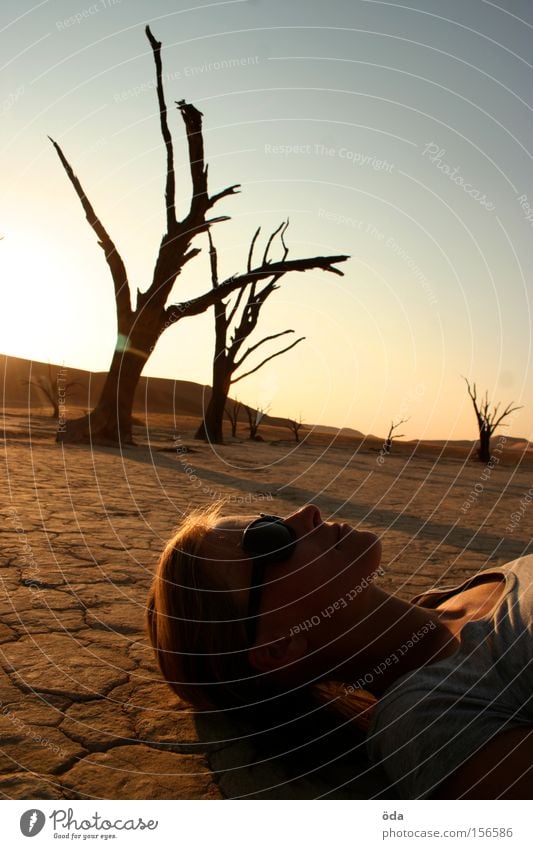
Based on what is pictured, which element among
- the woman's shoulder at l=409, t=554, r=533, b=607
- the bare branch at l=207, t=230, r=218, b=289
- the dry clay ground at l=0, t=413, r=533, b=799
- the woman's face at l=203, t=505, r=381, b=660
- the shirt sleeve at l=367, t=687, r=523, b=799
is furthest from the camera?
the bare branch at l=207, t=230, r=218, b=289

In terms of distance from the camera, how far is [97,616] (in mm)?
2998

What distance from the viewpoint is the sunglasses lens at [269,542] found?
1.98 meters

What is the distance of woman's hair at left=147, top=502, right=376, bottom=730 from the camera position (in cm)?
194

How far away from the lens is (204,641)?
6.38ft

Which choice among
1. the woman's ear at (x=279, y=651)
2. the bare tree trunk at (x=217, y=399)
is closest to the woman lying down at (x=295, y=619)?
the woman's ear at (x=279, y=651)

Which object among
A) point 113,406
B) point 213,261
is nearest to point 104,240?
point 113,406

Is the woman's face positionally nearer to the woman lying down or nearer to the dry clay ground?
the woman lying down

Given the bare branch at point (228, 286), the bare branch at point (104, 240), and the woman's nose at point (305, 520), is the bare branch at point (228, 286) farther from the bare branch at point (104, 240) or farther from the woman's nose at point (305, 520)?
the woman's nose at point (305, 520)

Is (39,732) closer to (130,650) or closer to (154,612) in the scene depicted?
(154,612)

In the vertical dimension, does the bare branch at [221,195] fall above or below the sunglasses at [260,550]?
above

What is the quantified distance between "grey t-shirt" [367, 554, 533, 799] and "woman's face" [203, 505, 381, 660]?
29 cm

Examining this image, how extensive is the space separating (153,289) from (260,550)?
1162cm
